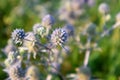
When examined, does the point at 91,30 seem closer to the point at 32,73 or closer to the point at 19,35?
the point at 32,73

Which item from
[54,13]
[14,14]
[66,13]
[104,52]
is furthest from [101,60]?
[14,14]

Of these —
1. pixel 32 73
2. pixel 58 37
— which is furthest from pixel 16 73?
pixel 58 37

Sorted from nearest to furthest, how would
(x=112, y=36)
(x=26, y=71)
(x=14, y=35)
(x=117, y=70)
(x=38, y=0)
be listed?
(x=14, y=35), (x=26, y=71), (x=117, y=70), (x=112, y=36), (x=38, y=0)

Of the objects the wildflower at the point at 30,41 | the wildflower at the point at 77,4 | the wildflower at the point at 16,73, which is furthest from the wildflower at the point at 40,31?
the wildflower at the point at 77,4

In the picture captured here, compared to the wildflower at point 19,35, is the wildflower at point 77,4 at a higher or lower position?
higher

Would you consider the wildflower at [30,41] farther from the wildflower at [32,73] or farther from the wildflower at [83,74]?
the wildflower at [83,74]

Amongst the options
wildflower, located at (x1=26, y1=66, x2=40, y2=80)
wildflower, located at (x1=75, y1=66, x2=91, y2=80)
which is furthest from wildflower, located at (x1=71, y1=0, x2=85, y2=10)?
wildflower, located at (x1=26, y1=66, x2=40, y2=80)

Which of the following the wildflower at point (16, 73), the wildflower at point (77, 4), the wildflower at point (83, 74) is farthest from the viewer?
the wildflower at point (77, 4)

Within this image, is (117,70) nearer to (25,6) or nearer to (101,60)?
(101,60)
